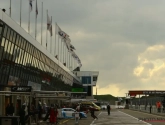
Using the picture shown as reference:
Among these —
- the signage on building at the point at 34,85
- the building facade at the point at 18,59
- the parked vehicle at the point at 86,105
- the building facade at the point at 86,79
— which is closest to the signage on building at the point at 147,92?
the parked vehicle at the point at 86,105

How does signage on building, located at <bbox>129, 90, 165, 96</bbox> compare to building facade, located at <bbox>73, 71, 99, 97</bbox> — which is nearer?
signage on building, located at <bbox>129, 90, 165, 96</bbox>

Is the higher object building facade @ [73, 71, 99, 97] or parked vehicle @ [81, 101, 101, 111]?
building facade @ [73, 71, 99, 97]

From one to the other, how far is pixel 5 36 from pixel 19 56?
690 centimetres

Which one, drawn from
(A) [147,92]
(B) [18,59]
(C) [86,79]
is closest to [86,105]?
(A) [147,92]

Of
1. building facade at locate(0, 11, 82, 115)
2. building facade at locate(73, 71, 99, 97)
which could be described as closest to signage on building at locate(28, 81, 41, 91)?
building facade at locate(0, 11, 82, 115)

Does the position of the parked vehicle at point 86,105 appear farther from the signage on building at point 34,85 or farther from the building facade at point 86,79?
the building facade at point 86,79

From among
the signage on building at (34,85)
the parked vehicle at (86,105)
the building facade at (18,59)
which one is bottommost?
the parked vehicle at (86,105)

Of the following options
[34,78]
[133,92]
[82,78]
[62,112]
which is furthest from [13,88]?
[82,78]

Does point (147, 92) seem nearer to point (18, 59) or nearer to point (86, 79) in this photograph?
point (18, 59)

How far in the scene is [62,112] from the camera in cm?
4934

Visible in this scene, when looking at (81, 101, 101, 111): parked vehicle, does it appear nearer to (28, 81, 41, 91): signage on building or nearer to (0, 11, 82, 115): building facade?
(0, 11, 82, 115): building facade

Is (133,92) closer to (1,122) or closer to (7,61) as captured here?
(7,61)

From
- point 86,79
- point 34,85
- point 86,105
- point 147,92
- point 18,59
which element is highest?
point 86,79

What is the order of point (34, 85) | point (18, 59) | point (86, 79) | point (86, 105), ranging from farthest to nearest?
point (86, 79)
point (86, 105)
point (34, 85)
point (18, 59)
